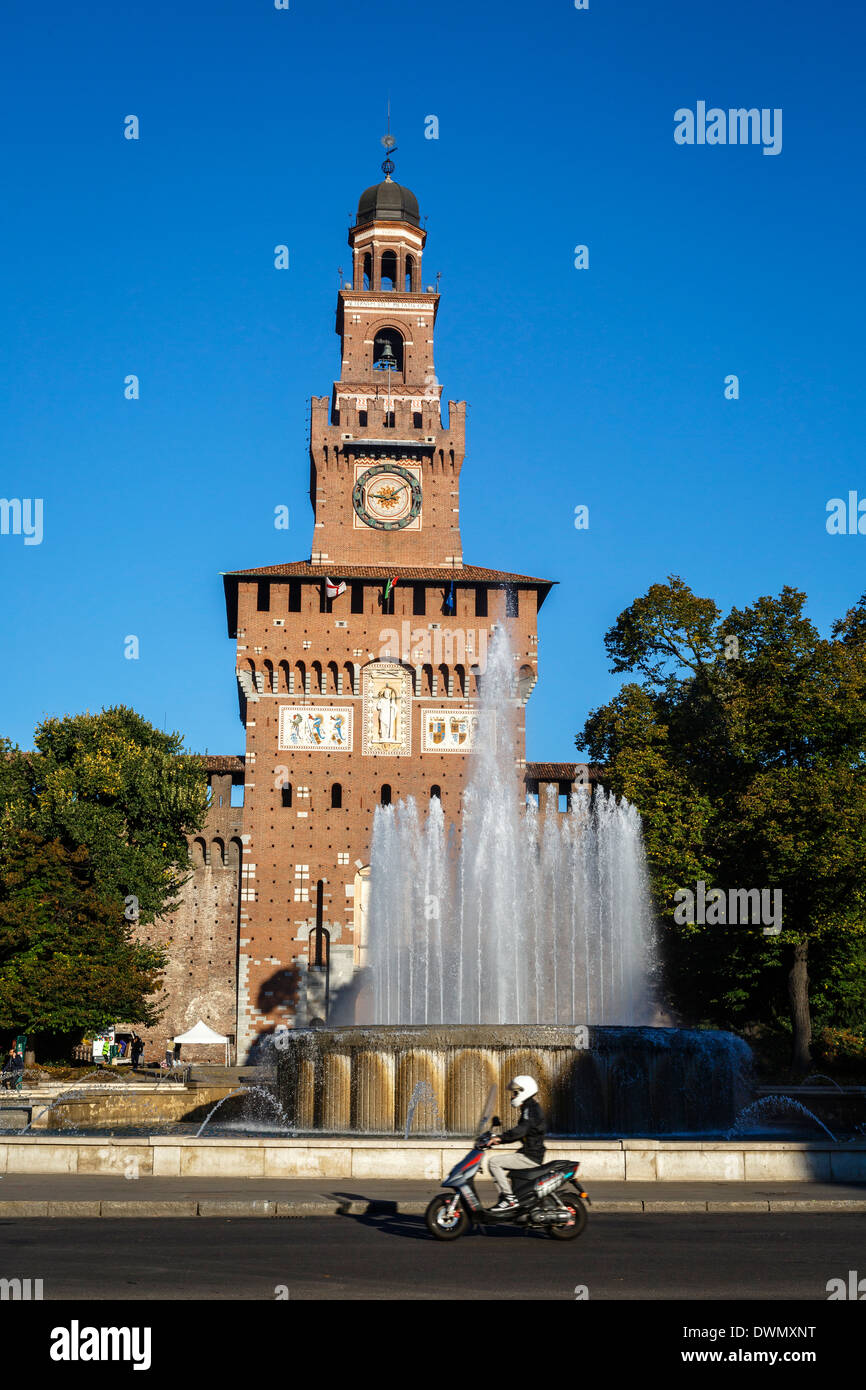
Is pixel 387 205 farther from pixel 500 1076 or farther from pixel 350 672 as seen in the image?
pixel 500 1076

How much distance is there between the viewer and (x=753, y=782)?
32875 mm

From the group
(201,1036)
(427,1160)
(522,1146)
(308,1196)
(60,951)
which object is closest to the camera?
(522,1146)

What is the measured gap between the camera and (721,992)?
115ft

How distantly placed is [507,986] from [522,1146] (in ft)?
62.2

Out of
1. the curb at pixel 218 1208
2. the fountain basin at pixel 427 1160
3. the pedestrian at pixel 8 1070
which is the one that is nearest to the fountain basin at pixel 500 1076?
the fountain basin at pixel 427 1160

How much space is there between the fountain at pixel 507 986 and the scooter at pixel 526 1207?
813cm

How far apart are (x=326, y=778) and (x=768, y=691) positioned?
14.8 m

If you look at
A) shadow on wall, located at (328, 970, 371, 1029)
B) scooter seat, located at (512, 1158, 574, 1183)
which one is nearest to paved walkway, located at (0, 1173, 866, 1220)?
scooter seat, located at (512, 1158, 574, 1183)

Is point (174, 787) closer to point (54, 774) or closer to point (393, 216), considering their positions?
point (54, 774)

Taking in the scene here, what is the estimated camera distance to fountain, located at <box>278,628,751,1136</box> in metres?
18.5

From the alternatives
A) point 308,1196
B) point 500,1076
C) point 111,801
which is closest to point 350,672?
point 111,801

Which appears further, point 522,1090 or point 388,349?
point 388,349

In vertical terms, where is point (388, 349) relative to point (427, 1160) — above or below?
above

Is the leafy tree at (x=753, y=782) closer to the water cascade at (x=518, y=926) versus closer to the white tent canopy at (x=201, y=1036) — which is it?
the water cascade at (x=518, y=926)
